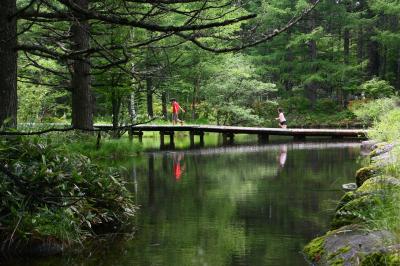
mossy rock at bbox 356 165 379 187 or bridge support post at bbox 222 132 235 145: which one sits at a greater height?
bridge support post at bbox 222 132 235 145

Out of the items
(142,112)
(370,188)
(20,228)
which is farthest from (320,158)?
(142,112)

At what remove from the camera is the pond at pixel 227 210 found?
607 centimetres

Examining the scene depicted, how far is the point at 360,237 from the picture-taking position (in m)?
5.00

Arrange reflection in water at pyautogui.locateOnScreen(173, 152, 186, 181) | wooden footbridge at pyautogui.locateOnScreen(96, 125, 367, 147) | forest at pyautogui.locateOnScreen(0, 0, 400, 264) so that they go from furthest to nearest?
wooden footbridge at pyautogui.locateOnScreen(96, 125, 367, 147) < reflection in water at pyautogui.locateOnScreen(173, 152, 186, 181) < forest at pyautogui.locateOnScreen(0, 0, 400, 264)

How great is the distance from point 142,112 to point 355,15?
14047 millimetres

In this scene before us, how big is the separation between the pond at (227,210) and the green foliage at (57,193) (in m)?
0.39

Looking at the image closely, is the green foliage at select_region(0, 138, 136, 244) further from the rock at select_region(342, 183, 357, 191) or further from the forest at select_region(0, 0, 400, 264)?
the rock at select_region(342, 183, 357, 191)

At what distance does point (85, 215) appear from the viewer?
7.21m

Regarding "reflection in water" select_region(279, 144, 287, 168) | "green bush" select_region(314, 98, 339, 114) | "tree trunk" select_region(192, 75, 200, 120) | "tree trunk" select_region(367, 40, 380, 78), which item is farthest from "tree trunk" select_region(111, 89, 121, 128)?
"tree trunk" select_region(367, 40, 380, 78)

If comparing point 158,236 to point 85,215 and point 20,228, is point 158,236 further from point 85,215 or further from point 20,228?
point 20,228

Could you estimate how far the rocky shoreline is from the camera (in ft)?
14.1

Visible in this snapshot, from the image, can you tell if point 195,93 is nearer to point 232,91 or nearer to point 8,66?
point 232,91

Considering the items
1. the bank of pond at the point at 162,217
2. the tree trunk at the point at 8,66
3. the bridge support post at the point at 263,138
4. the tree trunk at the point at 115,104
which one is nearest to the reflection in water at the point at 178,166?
the bank of pond at the point at 162,217

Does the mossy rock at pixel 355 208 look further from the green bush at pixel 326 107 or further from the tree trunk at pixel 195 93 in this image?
the green bush at pixel 326 107
